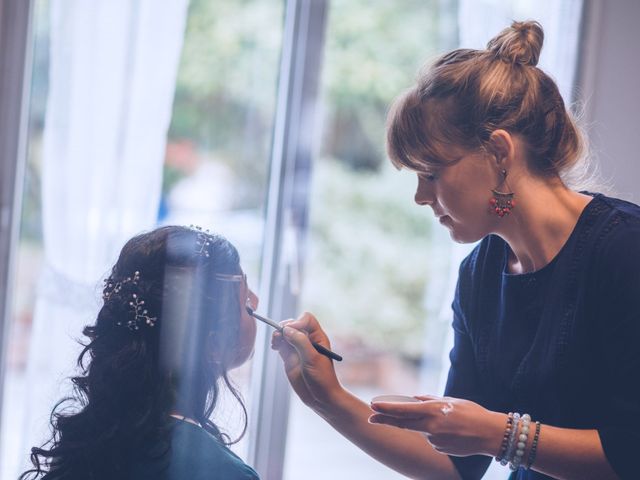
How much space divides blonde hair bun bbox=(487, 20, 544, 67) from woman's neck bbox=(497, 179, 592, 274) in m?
0.19

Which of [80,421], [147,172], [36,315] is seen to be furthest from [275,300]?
[80,421]

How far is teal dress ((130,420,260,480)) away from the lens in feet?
3.26

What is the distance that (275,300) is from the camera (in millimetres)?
2008

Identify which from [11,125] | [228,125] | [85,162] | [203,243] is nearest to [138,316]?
[203,243]

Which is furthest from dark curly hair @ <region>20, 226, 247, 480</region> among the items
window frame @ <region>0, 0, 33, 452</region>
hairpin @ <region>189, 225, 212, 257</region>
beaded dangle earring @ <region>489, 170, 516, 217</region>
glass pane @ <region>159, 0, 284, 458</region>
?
window frame @ <region>0, 0, 33, 452</region>

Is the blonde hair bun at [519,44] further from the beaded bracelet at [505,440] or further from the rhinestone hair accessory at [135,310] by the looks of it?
the rhinestone hair accessory at [135,310]

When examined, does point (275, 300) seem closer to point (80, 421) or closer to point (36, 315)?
point (36, 315)

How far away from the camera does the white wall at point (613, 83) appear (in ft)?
6.79

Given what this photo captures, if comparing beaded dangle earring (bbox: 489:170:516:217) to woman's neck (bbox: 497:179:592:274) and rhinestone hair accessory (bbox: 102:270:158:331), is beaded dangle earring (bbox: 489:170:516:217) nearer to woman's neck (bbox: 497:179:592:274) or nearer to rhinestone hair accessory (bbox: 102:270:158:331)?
woman's neck (bbox: 497:179:592:274)

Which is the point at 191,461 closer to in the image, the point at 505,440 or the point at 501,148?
the point at 505,440

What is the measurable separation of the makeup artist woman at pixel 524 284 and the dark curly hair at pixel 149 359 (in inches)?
5.1

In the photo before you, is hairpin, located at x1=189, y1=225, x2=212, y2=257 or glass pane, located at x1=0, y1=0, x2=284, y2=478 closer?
hairpin, located at x1=189, y1=225, x2=212, y2=257

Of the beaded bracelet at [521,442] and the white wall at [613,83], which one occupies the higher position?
the white wall at [613,83]

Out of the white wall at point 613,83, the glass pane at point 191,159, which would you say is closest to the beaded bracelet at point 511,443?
the glass pane at point 191,159
